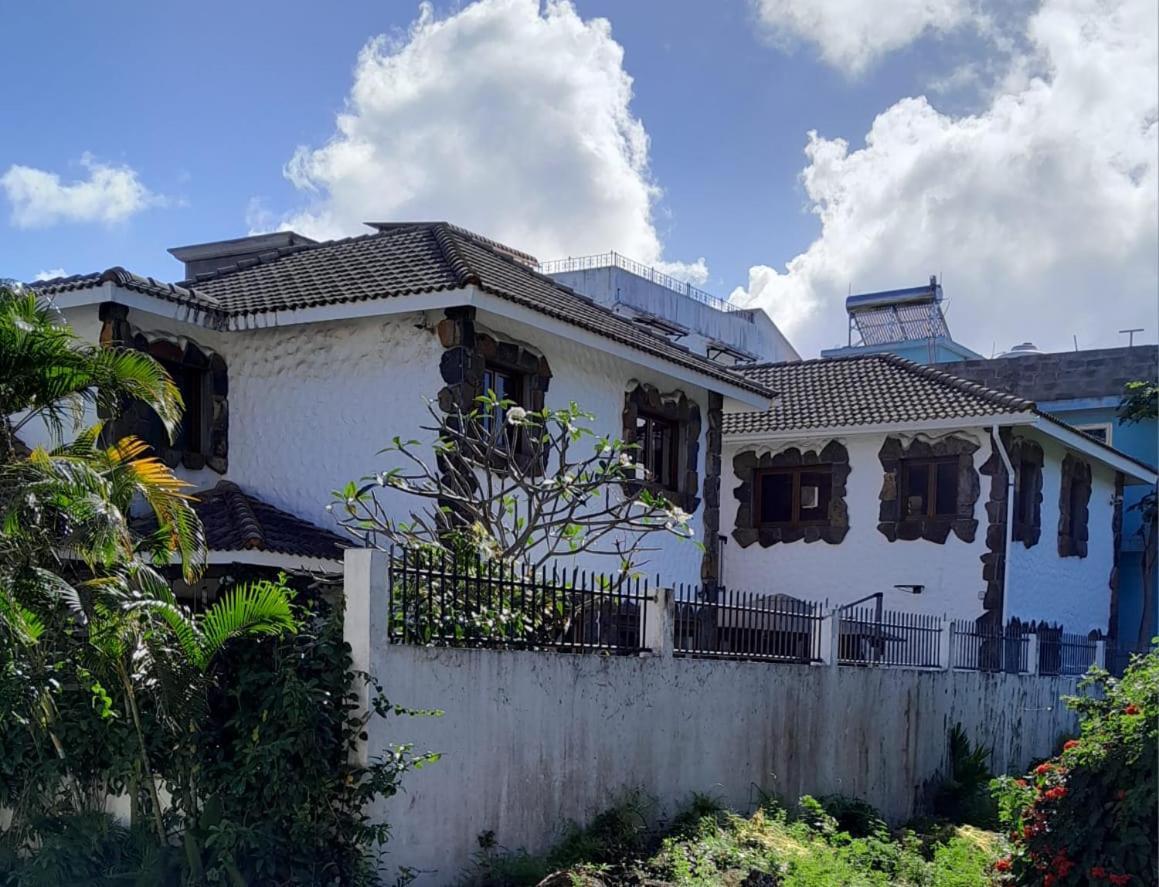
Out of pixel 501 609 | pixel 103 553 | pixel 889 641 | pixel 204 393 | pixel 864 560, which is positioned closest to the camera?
pixel 103 553

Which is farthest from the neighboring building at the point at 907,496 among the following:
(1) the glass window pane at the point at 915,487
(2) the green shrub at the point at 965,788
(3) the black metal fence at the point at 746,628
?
(3) the black metal fence at the point at 746,628

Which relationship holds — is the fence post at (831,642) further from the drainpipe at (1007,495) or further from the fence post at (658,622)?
the drainpipe at (1007,495)

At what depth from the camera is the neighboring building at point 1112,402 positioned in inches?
1169

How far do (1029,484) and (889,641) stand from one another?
8146 millimetres

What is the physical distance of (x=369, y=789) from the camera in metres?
9.45

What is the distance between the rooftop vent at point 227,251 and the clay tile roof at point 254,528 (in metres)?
5.37

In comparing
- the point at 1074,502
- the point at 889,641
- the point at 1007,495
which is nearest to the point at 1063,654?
the point at 1007,495

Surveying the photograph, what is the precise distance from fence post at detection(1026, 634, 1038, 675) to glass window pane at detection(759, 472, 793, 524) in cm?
500

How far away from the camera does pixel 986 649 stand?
18922 mm

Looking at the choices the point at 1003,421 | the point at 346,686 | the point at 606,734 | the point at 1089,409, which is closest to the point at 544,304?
the point at 606,734

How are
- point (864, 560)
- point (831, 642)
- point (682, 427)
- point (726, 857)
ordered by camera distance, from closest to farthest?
point (726, 857) < point (831, 642) < point (682, 427) < point (864, 560)

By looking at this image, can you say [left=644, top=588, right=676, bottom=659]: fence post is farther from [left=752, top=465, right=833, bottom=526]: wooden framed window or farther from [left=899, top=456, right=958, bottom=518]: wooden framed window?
[left=752, top=465, right=833, bottom=526]: wooden framed window

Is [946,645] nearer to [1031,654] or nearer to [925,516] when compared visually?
[1031,654]

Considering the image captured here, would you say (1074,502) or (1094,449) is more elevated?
(1094,449)
